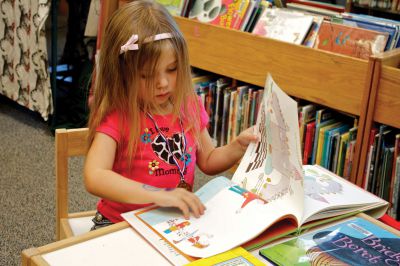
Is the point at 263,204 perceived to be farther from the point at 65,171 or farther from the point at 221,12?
the point at 221,12

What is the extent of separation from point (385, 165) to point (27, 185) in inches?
59.5

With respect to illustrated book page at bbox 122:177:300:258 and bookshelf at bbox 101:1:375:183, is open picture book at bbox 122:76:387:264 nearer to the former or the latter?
illustrated book page at bbox 122:177:300:258

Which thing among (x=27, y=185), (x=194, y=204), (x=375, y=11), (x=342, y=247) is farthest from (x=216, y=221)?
(x=375, y=11)

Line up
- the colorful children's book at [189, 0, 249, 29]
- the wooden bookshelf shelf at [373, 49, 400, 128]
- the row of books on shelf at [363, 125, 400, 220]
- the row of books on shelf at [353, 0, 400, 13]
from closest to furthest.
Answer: the wooden bookshelf shelf at [373, 49, 400, 128] < the row of books on shelf at [363, 125, 400, 220] < the colorful children's book at [189, 0, 249, 29] < the row of books on shelf at [353, 0, 400, 13]

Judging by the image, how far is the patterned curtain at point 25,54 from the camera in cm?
289

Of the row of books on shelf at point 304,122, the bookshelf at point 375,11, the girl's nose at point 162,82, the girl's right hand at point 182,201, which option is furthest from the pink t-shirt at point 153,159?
the bookshelf at point 375,11

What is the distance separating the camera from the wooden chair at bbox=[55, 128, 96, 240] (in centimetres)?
142

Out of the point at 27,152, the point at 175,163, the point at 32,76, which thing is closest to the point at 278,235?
the point at 175,163

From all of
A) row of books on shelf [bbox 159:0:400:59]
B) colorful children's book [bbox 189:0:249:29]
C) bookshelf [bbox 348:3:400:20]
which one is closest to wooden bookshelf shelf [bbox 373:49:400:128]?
row of books on shelf [bbox 159:0:400:59]

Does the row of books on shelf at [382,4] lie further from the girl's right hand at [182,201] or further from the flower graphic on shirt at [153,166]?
the girl's right hand at [182,201]

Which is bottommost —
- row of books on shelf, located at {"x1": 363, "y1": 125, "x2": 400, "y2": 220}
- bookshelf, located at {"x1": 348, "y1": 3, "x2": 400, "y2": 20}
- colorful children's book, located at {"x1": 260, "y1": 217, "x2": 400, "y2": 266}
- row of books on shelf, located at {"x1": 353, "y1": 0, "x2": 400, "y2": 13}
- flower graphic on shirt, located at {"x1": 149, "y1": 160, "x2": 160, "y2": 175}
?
row of books on shelf, located at {"x1": 363, "y1": 125, "x2": 400, "y2": 220}

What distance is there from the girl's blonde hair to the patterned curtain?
1691 millimetres

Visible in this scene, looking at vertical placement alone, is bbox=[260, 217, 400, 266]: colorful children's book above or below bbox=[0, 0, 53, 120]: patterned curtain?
above

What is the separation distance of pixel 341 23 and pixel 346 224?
1464mm
